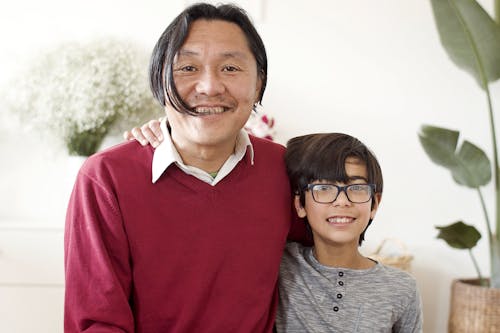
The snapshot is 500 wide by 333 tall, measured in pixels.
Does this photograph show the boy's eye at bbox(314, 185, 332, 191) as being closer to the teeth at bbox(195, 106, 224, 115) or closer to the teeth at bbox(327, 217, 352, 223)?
the teeth at bbox(327, 217, 352, 223)

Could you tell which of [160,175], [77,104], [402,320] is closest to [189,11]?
[160,175]

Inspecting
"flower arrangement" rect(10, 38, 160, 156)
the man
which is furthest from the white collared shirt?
"flower arrangement" rect(10, 38, 160, 156)

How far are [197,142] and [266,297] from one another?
1.34ft

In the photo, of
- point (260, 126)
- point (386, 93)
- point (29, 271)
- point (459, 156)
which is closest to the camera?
point (29, 271)

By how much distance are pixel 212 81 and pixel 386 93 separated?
195 cm

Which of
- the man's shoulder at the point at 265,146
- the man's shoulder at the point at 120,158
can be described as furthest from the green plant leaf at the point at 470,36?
the man's shoulder at the point at 120,158

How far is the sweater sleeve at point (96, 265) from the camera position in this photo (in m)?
1.34

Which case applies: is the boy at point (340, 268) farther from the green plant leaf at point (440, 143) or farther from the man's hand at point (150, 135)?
the green plant leaf at point (440, 143)

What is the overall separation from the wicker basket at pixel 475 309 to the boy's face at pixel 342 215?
154cm

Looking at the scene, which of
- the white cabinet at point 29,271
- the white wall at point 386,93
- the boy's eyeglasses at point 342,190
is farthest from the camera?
the white wall at point 386,93

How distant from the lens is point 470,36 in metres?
2.88

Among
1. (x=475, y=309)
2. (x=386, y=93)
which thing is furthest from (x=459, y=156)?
(x=475, y=309)

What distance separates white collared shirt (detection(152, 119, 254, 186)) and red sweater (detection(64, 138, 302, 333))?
2 cm

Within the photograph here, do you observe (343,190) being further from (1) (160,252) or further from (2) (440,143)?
(2) (440,143)
